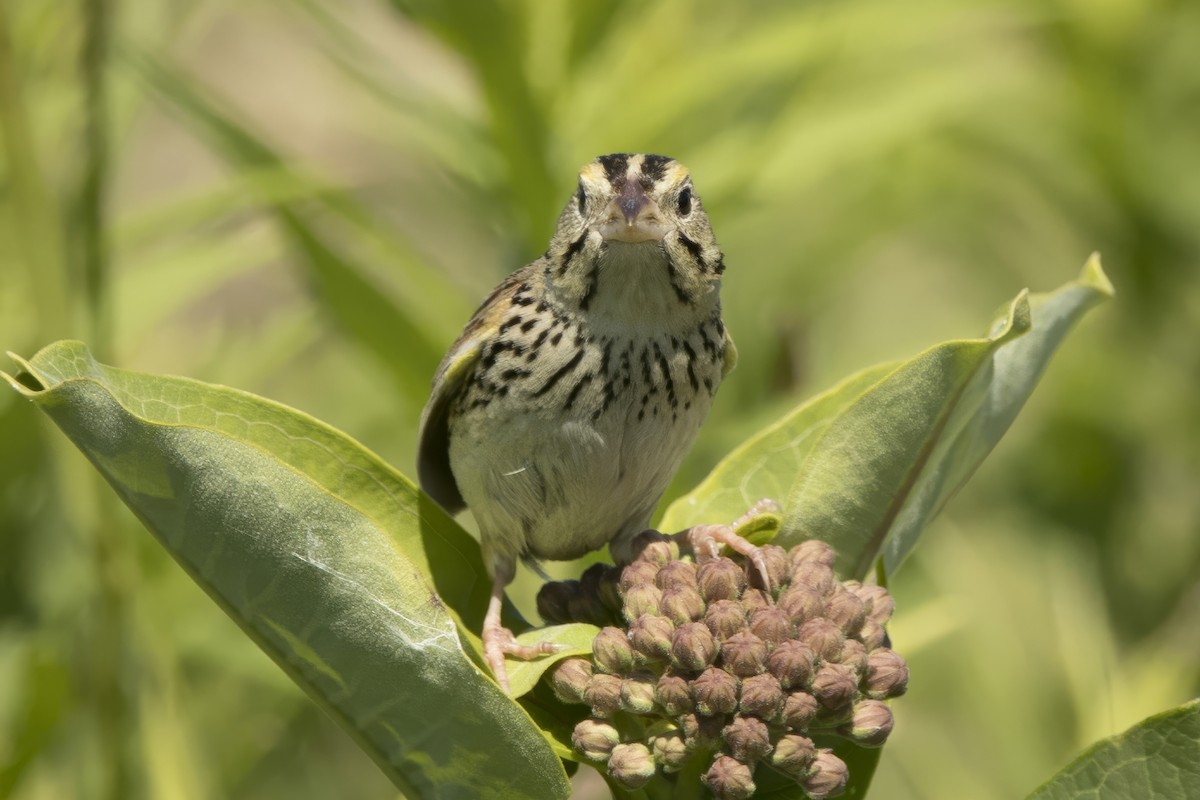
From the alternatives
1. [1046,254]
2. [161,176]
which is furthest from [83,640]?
[161,176]

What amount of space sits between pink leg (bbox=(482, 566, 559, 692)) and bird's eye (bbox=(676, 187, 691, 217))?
2.81 feet

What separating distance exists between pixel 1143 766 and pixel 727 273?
8.52ft

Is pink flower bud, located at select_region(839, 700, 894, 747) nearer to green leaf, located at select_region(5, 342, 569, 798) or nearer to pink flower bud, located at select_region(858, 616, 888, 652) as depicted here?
pink flower bud, located at select_region(858, 616, 888, 652)

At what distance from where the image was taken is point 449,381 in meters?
3.24

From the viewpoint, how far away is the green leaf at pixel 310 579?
2086mm

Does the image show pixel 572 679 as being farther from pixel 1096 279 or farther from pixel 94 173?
pixel 94 173

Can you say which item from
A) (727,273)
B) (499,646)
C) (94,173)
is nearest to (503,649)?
(499,646)

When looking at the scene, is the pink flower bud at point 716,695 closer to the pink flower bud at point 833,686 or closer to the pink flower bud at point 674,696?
the pink flower bud at point 674,696

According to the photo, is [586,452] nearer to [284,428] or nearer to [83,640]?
[284,428]

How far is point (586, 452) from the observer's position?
3.04 metres

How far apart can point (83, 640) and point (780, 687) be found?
2508mm

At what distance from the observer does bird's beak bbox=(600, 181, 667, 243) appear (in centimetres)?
290

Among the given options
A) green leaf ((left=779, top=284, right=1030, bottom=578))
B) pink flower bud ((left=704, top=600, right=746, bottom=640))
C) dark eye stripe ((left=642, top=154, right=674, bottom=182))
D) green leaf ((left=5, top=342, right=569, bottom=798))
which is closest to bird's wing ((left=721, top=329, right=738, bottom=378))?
dark eye stripe ((left=642, top=154, right=674, bottom=182))

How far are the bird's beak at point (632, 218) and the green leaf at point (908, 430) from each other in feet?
1.53
